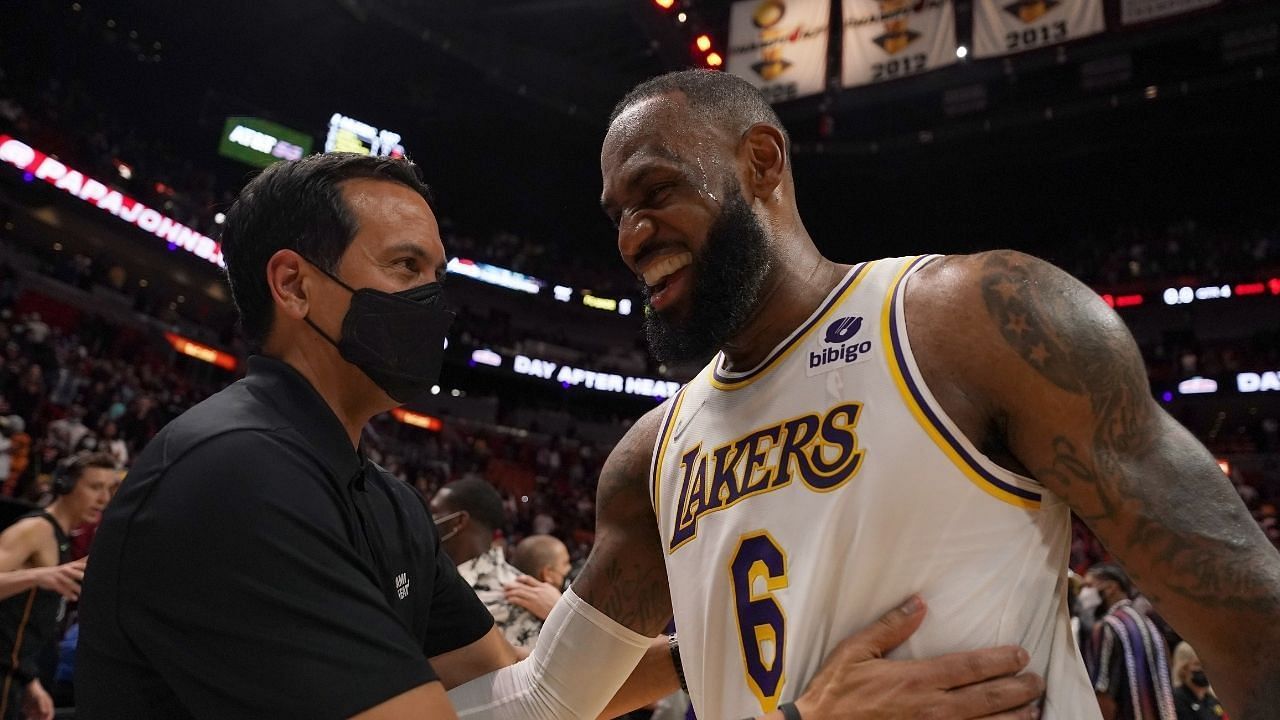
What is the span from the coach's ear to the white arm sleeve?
109 centimetres

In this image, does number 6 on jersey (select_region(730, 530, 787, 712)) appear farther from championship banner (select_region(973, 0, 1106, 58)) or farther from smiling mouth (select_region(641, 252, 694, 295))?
championship banner (select_region(973, 0, 1106, 58))

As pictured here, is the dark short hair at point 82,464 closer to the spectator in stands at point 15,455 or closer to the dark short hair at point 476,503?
the dark short hair at point 476,503

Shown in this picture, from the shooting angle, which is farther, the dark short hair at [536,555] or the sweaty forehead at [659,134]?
the dark short hair at [536,555]

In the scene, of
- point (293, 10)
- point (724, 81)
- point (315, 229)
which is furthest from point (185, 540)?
point (293, 10)

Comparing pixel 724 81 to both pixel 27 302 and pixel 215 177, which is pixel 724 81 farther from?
pixel 215 177

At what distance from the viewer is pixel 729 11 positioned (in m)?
12.5

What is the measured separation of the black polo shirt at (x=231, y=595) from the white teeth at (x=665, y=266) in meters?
0.86

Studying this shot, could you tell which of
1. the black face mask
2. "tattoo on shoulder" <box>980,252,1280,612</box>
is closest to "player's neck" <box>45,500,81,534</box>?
the black face mask

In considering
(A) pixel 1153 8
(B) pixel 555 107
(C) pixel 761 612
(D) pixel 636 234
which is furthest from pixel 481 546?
(B) pixel 555 107

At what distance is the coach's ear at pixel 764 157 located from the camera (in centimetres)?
206

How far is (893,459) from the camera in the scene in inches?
61.2

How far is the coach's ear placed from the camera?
2.06 m

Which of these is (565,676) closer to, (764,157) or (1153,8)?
(764,157)

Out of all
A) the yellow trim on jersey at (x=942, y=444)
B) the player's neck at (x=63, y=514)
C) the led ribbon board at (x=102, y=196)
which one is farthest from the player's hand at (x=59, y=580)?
the led ribbon board at (x=102, y=196)
